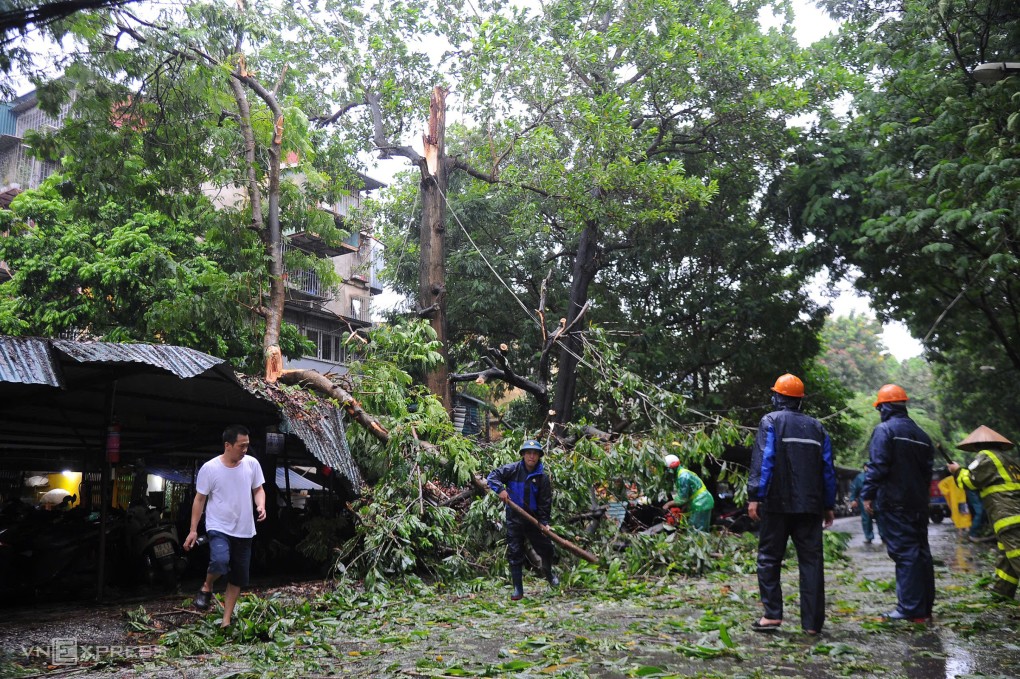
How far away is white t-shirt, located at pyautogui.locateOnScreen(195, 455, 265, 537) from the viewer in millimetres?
6488

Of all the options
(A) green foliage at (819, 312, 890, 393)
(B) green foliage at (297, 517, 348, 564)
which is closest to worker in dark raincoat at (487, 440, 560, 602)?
(B) green foliage at (297, 517, 348, 564)

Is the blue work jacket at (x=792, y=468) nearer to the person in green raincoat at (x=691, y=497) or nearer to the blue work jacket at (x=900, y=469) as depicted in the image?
the blue work jacket at (x=900, y=469)

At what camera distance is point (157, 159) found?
11.0 metres

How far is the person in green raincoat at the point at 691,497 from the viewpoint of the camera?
11180 millimetres

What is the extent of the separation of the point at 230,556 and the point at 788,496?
14.2ft

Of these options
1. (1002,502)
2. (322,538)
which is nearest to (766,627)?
(1002,502)

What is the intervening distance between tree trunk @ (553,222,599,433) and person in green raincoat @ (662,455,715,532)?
206 inches

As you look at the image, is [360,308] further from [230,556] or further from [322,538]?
[230,556]

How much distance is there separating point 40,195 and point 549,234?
1206 centimetres

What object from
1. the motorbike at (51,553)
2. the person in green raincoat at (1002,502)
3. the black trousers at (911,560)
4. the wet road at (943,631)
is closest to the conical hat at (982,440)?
the person in green raincoat at (1002,502)

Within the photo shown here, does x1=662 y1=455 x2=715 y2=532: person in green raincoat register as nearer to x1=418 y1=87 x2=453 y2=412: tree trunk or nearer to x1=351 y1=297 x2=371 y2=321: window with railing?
x1=418 y1=87 x2=453 y2=412: tree trunk

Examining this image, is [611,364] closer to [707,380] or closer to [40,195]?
[707,380]

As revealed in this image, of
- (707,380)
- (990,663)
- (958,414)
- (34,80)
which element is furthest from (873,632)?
(958,414)

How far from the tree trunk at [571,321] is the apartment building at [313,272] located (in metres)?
6.00
